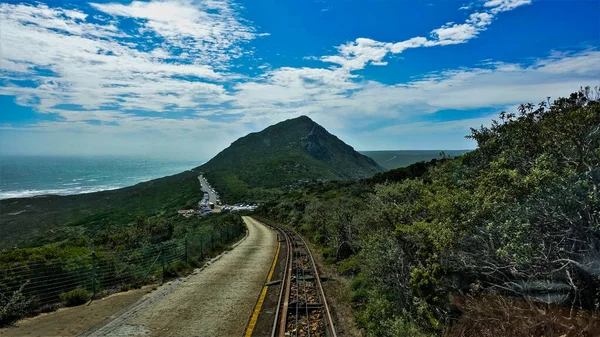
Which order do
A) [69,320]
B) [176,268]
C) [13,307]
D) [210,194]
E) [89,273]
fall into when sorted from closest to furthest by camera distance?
[13,307] < [69,320] < [89,273] < [176,268] < [210,194]

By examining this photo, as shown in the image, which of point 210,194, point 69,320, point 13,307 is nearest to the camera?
point 13,307

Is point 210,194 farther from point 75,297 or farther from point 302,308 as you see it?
point 302,308

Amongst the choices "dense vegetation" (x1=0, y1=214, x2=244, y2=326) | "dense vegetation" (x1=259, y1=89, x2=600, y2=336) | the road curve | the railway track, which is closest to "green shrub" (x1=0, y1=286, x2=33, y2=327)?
"dense vegetation" (x1=0, y1=214, x2=244, y2=326)

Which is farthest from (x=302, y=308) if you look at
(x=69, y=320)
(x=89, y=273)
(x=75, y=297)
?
(x=89, y=273)

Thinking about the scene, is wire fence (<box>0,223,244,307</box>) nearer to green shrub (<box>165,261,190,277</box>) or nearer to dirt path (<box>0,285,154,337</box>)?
green shrub (<box>165,261,190,277</box>)

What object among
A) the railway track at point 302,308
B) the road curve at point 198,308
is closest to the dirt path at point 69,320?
the road curve at point 198,308

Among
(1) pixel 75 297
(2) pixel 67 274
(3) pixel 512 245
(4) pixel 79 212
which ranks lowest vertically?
(4) pixel 79 212
